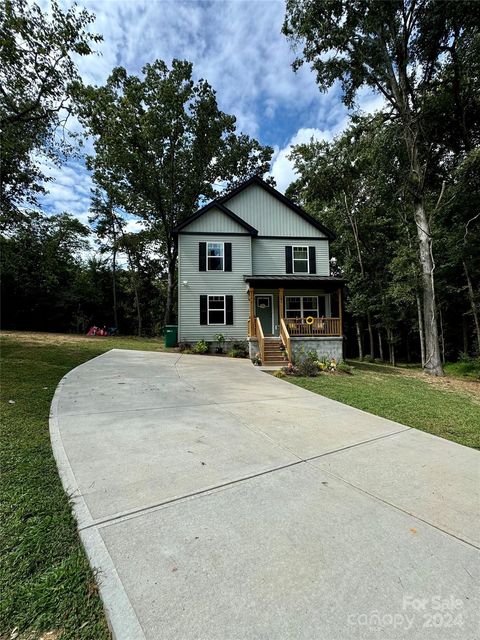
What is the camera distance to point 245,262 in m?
15.5

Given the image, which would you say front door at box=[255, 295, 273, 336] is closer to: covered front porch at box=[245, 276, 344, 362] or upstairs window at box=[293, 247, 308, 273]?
covered front porch at box=[245, 276, 344, 362]

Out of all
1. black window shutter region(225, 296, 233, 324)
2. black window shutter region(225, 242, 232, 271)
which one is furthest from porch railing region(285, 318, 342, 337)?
black window shutter region(225, 242, 232, 271)

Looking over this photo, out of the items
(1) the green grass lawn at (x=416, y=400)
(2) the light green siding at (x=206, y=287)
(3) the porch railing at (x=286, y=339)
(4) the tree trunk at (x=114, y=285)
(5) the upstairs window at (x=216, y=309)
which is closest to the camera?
(1) the green grass lawn at (x=416, y=400)

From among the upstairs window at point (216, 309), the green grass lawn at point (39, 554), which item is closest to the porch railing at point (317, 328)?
the upstairs window at point (216, 309)

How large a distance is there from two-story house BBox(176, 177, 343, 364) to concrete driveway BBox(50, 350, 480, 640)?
10.6 metres

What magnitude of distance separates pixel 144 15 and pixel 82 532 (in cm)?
1232

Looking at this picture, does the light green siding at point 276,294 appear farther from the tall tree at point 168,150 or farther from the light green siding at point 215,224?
the tall tree at point 168,150

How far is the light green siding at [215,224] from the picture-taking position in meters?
15.2

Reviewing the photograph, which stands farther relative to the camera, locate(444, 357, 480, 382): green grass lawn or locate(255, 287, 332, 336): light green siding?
locate(255, 287, 332, 336): light green siding

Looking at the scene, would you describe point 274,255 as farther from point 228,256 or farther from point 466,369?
point 466,369

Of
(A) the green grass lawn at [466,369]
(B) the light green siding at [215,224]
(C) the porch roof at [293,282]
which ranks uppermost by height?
(B) the light green siding at [215,224]

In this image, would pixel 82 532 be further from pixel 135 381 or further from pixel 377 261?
pixel 377 261

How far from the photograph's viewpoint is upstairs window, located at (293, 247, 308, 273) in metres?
16.1

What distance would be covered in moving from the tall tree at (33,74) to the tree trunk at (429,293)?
13126mm
